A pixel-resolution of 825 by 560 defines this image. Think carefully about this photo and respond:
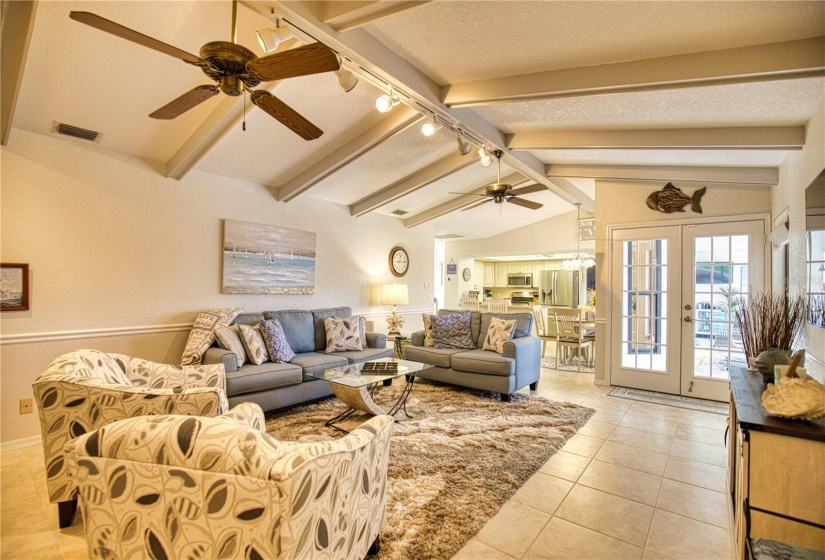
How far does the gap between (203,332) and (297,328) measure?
1.08 metres

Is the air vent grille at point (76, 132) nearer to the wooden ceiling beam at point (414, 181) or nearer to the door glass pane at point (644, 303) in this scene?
the wooden ceiling beam at point (414, 181)

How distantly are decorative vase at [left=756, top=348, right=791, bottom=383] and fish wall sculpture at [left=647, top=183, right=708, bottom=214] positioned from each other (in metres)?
2.81

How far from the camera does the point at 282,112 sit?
238 cm

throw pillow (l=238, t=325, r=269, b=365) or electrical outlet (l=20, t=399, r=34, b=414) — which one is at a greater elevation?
throw pillow (l=238, t=325, r=269, b=365)

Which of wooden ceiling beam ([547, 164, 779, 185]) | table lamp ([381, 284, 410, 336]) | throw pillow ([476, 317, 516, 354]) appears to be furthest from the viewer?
table lamp ([381, 284, 410, 336])

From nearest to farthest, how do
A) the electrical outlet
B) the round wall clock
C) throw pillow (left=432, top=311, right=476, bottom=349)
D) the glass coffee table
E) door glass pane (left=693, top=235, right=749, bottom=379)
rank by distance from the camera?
1. the electrical outlet
2. the glass coffee table
3. door glass pane (left=693, top=235, right=749, bottom=379)
4. throw pillow (left=432, top=311, right=476, bottom=349)
5. the round wall clock

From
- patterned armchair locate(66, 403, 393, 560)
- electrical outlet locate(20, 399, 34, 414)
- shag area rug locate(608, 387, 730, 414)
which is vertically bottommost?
shag area rug locate(608, 387, 730, 414)

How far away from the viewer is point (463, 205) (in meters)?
6.56

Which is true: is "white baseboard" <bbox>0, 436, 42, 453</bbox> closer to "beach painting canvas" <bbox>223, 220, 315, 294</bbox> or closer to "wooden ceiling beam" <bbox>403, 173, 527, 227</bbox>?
"beach painting canvas" <bbox>223, 220, 315, 294</bbox>

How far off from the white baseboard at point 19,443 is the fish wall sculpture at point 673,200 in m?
6.76

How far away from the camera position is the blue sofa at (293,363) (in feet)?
11.7

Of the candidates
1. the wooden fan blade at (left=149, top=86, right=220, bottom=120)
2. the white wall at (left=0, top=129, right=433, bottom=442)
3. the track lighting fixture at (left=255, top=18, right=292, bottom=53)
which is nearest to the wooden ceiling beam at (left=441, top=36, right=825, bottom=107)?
the track lighting fixture at (left=255, top=18, right=292, bottom=53)

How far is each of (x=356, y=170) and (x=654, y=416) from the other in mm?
4301

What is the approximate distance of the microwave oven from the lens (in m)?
10.7
